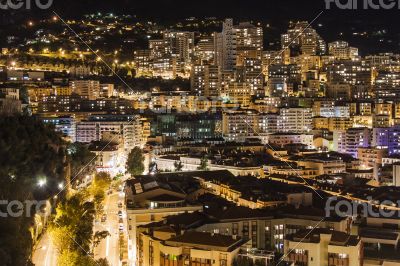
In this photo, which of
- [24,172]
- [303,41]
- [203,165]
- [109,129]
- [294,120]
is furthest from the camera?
[303,41]

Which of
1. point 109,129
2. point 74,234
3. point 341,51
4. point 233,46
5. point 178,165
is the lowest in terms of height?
point 74,234

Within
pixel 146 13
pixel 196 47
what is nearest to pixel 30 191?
pixel 196 47

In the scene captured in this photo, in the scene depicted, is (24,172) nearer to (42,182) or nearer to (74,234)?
(42,182)

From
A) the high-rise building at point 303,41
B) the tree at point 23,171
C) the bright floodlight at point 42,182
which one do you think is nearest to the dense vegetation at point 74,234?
the tree at point 23,171

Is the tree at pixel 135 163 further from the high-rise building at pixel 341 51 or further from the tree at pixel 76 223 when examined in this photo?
the high-rise building at pixel 341 51

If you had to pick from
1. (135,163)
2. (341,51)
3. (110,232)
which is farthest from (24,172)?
(341,51)

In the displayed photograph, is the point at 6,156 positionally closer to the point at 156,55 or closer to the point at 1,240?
the point at 1,240

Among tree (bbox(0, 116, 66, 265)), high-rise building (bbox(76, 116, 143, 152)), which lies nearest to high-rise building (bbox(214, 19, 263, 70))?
high-rise building (bbox(76, 116, 143, 152))
